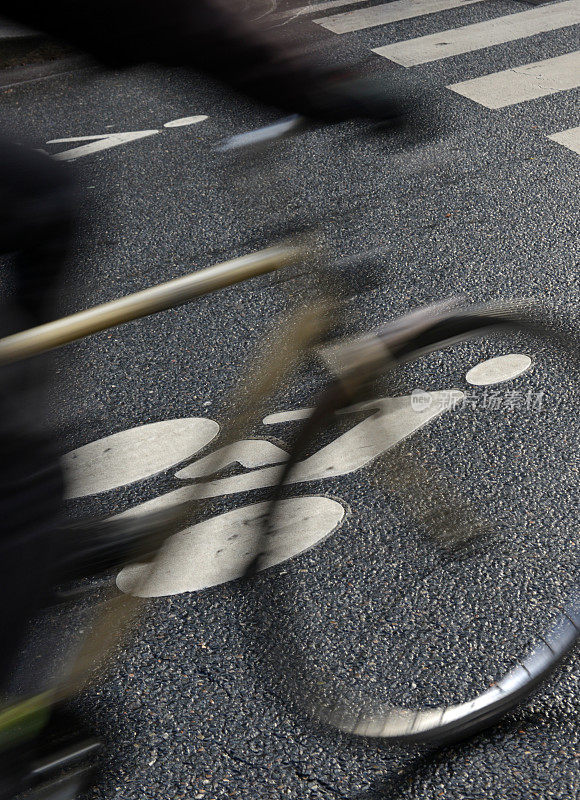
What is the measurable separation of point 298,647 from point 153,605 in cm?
40

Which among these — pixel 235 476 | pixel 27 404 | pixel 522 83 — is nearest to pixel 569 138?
pixel 522 83

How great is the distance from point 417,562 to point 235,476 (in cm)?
59

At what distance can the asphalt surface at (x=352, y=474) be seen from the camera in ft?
6.33

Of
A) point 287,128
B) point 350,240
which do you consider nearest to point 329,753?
point 287,128

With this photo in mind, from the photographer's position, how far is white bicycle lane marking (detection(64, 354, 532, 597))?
191 centimetres

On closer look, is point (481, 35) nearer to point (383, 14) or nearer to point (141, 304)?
point (383, 14)

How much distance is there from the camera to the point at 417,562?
2.38 meters

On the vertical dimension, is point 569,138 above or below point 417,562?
above

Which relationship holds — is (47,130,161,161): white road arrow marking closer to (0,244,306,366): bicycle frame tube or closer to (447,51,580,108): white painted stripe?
(447,51,580,108): white painted stripe

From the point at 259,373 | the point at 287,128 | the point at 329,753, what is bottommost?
the point at 329,753

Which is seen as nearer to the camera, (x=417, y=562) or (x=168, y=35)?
(x=168, y=35)

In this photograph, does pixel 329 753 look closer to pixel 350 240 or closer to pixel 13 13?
pixel 13 13

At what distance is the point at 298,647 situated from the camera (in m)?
2.16

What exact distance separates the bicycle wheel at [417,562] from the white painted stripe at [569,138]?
7.96 feet
